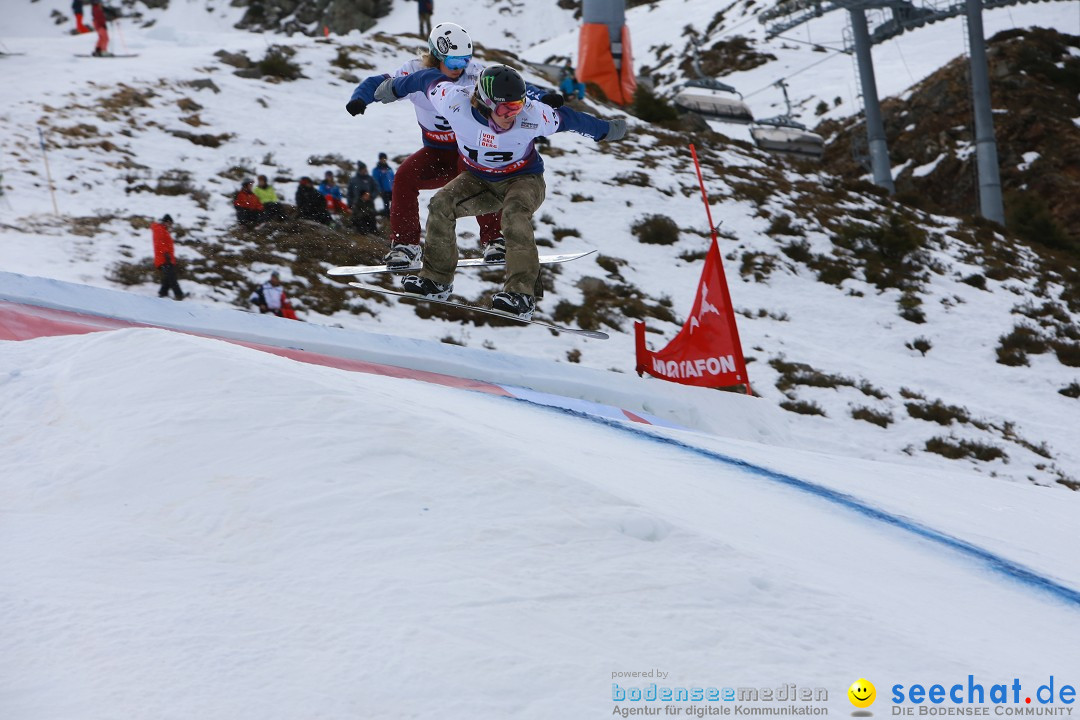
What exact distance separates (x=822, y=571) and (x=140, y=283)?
1053 centimetres

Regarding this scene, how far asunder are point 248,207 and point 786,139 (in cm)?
1735

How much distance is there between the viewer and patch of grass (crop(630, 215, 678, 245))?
54.4 ft

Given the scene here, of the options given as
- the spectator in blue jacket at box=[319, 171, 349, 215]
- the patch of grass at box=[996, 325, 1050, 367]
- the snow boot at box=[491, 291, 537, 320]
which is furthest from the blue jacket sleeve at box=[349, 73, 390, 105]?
the patch of grass at box=[996, 325, 1050, 367]

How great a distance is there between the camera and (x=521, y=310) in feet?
20.9

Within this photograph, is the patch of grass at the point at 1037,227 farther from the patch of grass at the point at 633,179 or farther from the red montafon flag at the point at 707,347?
the red montafon flag at the point at 707,347

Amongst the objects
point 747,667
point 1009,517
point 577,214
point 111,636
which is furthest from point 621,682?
point 577,214

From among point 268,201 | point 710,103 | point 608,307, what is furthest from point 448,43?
point 710,103

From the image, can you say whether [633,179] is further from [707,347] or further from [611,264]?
[707,347]

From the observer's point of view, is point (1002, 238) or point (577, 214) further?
point (1002, 238)

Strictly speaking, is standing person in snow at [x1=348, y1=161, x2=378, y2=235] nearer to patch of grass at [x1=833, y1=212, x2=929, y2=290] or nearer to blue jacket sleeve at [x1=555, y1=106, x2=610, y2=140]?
blue jacket sleeve at [x1=555, y1=106, x2=610, y2=140]

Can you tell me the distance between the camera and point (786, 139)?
25.8m

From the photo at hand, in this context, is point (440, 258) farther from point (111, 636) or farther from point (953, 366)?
point (953, 366)

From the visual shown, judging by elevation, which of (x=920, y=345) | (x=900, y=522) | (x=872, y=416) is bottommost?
(x=872, y=416)

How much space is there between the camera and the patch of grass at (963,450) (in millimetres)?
9586
